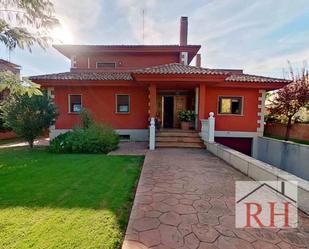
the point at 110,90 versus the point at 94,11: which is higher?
the point at 94,11

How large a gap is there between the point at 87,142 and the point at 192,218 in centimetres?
717

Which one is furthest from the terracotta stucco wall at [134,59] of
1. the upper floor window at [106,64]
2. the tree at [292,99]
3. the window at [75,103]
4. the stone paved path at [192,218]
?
the stone paved path at [192,218]

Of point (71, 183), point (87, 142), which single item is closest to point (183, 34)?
point (87, 142)

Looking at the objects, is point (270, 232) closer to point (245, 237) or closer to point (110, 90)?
point (245, 237)

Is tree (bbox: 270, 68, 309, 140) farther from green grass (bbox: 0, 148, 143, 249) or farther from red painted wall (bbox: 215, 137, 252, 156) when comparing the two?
green grass (bbox: 0, 148, 143, 249)

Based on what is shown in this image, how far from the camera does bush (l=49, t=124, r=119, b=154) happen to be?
9562 mm

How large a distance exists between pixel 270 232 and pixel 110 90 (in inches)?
467

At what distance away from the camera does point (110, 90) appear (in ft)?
44.0

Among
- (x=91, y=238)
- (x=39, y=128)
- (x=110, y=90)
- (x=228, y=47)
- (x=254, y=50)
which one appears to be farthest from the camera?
(x=254, y=50)

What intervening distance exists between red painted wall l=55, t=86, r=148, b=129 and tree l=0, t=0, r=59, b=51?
9116mm

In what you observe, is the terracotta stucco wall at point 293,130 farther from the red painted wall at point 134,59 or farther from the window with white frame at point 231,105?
the red painted wall at point 134,59

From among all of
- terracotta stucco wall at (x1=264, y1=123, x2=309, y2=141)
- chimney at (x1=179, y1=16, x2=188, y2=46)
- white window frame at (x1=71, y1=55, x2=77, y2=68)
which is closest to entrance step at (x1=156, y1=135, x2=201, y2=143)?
chimney at (x1=179, y1=16, x2=188, y2=46)

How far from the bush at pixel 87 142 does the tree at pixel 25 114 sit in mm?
1352

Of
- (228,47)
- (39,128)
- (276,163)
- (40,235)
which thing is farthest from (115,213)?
(228,47)
